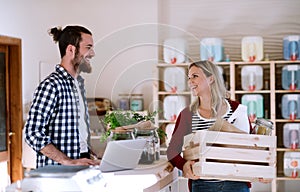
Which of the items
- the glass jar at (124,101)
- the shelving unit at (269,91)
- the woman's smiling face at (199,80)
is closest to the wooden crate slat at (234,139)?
the woman's smiling face at (199,80)

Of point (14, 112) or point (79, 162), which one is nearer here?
point (79, 162)

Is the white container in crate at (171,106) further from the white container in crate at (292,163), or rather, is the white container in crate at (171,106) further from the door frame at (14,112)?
the door frame at (14,112)

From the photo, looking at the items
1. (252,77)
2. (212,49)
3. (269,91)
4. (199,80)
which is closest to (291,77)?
(269,91)

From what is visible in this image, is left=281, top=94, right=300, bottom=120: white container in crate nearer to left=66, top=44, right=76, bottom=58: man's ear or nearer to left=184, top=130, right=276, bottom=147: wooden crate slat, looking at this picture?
left=184, top=130, right=276, bottom=147: wooden crate slat

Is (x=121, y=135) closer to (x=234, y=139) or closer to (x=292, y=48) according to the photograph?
(x=234, y=139)

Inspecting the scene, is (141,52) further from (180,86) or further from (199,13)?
(180,86)

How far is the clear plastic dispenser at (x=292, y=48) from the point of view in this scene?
170 inches

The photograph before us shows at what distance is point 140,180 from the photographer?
201 cm

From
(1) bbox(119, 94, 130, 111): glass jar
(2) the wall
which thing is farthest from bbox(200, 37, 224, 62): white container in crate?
(1) bbox(119, 94, 130, 111): glass jar

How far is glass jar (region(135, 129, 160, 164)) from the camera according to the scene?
2.27 m

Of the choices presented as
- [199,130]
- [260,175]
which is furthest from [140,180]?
[260,175]

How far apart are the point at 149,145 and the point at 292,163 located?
2406 mm

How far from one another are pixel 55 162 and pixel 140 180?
0.44 meters

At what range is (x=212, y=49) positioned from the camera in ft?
14.8
